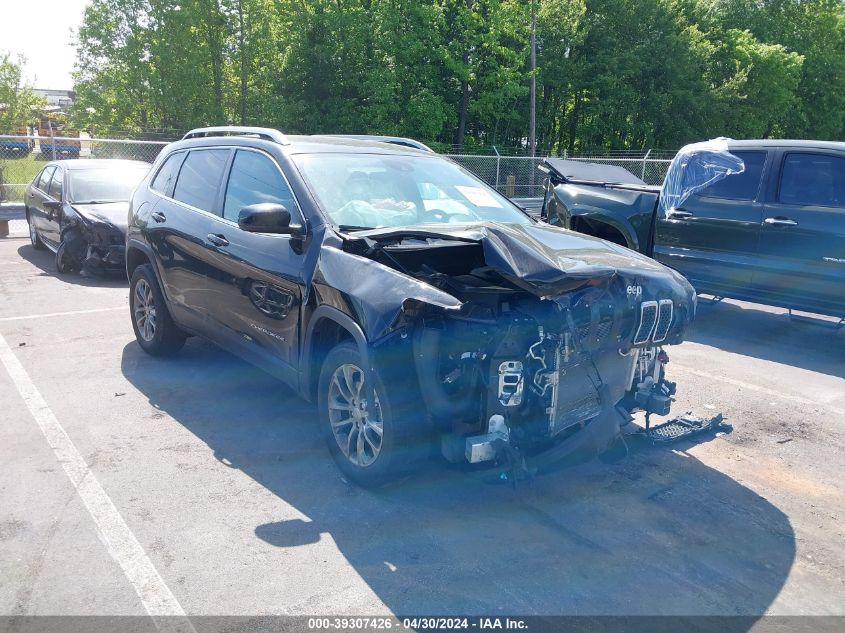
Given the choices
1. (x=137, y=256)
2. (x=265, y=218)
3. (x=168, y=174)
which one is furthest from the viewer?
(x=137, y=256)

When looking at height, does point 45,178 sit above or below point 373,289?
above

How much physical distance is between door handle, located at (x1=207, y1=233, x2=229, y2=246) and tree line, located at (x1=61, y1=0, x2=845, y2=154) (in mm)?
24640

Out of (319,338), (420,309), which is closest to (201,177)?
(319,338)

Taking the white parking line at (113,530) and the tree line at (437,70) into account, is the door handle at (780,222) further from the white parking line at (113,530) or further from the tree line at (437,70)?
the tree line at (437,70)

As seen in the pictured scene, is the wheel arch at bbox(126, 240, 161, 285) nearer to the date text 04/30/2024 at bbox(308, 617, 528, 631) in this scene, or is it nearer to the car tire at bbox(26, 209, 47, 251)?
the date text 04/30/2024 at bbox(308, 617, 528, 631)

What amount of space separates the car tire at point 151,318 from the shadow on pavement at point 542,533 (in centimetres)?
151

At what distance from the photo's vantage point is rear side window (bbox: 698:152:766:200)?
297 inches

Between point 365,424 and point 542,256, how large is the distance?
1299 mm

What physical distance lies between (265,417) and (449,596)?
2.43 meters

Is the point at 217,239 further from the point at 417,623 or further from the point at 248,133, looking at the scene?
the point at 417,623

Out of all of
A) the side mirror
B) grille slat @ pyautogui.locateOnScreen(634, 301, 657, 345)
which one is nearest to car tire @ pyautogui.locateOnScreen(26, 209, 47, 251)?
the side mirror

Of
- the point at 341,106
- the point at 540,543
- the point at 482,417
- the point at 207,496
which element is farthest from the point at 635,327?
the point at 341,106

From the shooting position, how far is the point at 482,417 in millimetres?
3631

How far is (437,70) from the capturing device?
3447cm
